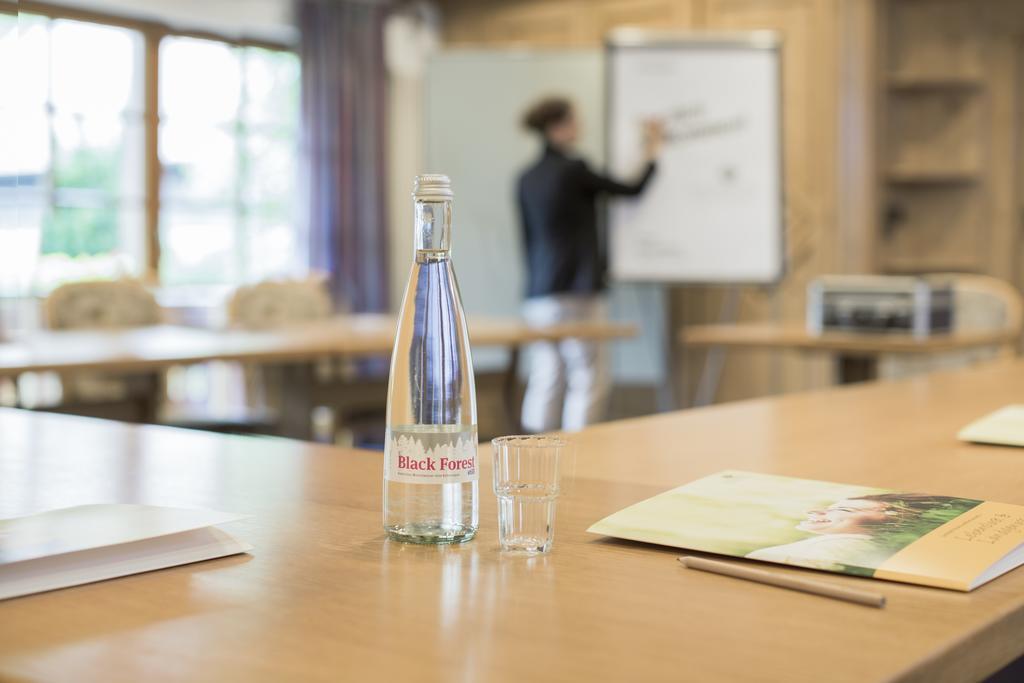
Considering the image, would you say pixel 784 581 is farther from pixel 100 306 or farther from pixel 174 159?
pixel 174 159

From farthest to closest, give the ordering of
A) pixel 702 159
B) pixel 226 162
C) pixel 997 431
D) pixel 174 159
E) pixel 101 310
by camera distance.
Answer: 1. pixel 226 162
2. pixel 174 159
3. pixel 702 159
4. pixel 101 310
5. pixel 997 431

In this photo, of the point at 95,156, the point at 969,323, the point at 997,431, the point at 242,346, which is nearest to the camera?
the point at 997,431

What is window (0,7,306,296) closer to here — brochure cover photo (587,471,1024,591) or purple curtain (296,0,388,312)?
purple curtain (296,0,388,312)

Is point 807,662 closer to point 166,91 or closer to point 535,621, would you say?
point 535,621

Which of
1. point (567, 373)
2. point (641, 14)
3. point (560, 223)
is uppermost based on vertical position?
point (641, 14)

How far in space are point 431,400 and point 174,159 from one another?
5824mm

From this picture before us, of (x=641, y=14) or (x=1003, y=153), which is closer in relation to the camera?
(x=1003, y=153)

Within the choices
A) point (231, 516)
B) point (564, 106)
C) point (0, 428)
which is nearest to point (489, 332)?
point (564, 106)

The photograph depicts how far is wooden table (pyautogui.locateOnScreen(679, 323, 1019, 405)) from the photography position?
11.7 feet

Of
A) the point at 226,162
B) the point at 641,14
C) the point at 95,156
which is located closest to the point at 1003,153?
the point at 641,14

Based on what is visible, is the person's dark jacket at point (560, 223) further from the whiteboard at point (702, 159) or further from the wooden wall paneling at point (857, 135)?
the wooden wall paneling at point (857, 135)

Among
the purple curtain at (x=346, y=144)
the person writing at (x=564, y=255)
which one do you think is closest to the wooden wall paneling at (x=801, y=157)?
the person writing at (x=564, y=255)

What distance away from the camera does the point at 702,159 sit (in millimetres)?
5500

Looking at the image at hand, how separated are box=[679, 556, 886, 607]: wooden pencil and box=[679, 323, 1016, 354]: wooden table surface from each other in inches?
119
